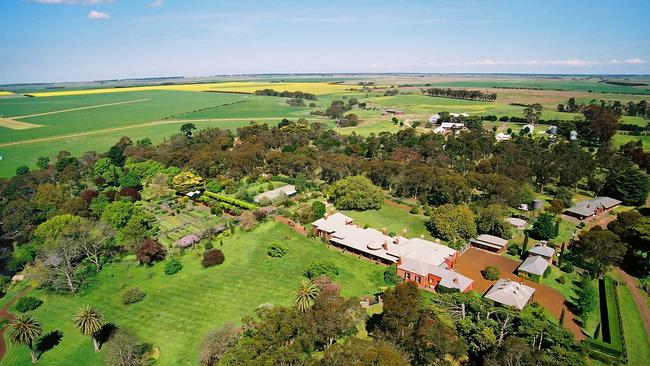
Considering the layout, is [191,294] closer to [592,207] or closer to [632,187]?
[592,207]

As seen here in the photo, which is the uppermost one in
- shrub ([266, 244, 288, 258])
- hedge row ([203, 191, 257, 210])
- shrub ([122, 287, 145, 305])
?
hedge row ([203, 191, 257, 210])

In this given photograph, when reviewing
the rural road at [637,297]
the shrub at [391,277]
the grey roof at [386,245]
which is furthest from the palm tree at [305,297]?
the rural road at [637,297]

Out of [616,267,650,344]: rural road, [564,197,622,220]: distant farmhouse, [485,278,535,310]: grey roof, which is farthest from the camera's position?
[564,197,622,220]: distant farmhouse

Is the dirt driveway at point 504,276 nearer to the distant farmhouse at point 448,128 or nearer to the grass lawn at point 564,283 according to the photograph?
the grass lawn at point 564,283

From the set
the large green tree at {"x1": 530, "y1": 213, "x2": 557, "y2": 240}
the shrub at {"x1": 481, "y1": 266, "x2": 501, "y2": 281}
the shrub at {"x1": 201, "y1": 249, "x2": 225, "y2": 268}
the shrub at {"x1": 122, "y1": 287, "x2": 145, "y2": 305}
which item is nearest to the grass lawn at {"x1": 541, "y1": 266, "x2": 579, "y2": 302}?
the shrub at {"x1": 481, "y1": 266, "x2": 501, "y2": 281}

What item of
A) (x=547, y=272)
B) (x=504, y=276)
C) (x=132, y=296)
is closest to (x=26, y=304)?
(x=132, y=296)

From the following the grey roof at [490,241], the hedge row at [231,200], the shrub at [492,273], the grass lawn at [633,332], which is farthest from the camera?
the hedge row at [231,200]

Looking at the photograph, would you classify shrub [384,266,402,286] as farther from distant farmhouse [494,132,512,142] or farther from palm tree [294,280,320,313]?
distant farmhouse [494,132,512,142]
